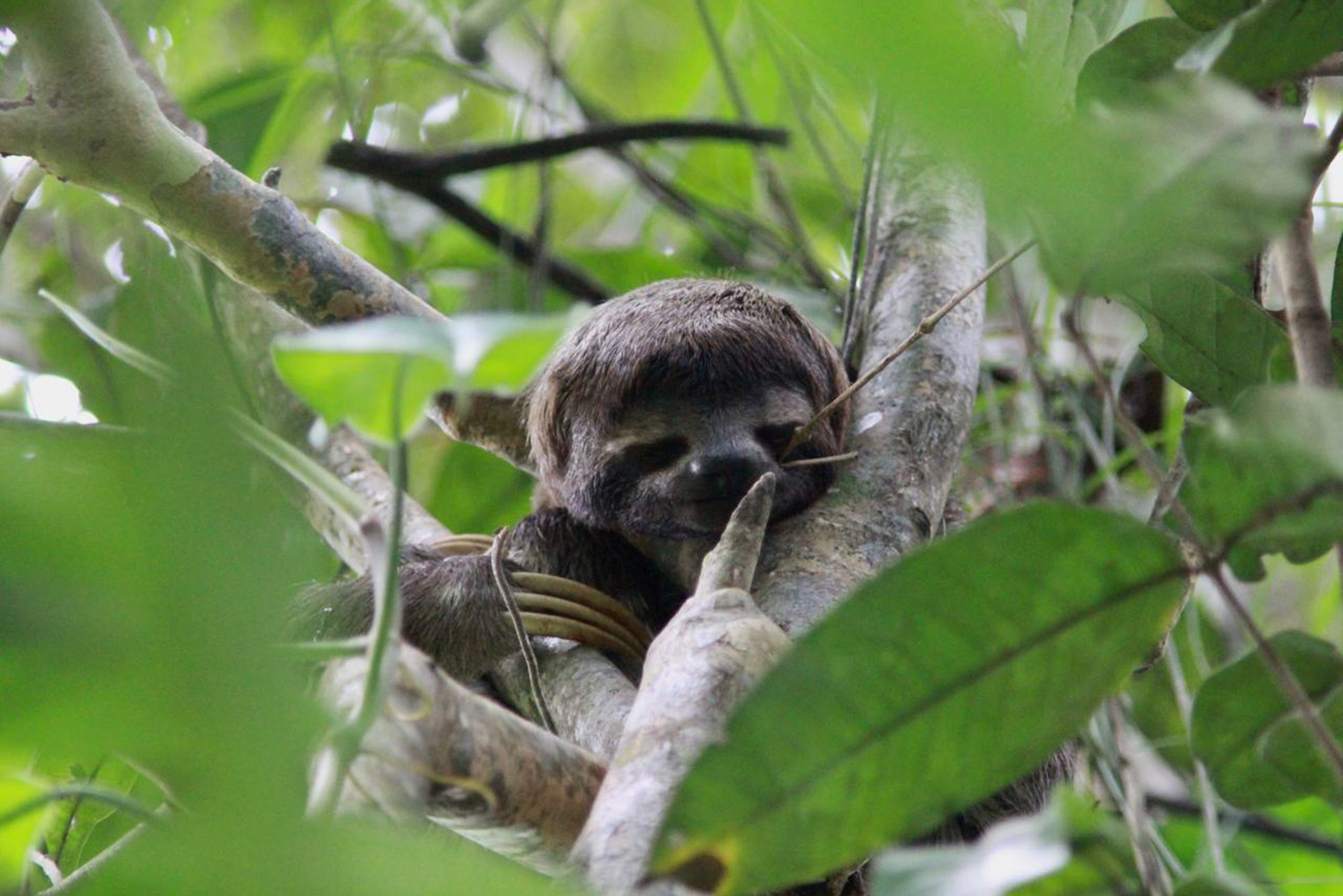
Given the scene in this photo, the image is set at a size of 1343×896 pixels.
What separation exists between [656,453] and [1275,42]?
1.11 metres

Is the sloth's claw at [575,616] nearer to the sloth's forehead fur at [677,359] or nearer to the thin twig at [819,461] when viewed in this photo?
the thin twig at [819,461]

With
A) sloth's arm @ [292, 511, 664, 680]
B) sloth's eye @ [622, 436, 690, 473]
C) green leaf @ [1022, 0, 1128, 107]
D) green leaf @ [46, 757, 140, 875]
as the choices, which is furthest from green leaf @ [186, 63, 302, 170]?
green leaf @ [1022, 0, 1128, 107]

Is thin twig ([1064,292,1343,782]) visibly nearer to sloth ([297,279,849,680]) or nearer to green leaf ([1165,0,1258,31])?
green leaf ([1165,0,1258,31])

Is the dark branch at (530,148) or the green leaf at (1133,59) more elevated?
the dark branch at (530,148)

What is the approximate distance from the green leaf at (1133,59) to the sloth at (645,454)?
30.9 inches

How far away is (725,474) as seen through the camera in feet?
5.52

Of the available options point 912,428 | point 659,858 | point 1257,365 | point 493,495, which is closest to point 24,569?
point 659,858

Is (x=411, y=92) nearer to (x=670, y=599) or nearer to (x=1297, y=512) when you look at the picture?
(x=670, y=599)

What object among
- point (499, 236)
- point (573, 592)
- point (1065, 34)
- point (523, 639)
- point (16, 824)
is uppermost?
point (499, 236)

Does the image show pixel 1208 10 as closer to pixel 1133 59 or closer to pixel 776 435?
pixel 1133 59

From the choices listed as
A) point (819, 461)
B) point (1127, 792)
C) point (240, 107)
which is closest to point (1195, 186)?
point (819, 461)

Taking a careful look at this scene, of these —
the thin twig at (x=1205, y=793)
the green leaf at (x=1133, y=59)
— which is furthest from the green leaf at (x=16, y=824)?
the thin twig at (x=1205, y=793)

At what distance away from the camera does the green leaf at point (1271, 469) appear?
652 mm

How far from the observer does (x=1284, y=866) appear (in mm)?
3117
